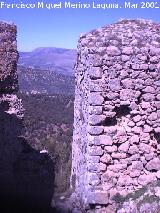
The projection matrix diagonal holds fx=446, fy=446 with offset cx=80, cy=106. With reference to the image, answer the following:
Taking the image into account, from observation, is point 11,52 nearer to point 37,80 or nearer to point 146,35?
point 146,35

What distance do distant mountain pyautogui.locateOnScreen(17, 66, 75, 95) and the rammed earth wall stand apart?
61.0 meters

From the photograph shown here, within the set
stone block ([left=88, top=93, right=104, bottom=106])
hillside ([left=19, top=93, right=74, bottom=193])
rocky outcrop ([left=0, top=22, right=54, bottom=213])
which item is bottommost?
hillside ([left=19, top=93, right=74, bottom=193])

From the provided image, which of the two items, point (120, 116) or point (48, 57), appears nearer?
point (120, 116)

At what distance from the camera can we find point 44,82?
76688mm

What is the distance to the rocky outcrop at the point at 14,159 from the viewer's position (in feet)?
37.9

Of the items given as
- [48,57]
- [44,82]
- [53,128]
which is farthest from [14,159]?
[48,57]

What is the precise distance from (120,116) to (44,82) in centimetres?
6878

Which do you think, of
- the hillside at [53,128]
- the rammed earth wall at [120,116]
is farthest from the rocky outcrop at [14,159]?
the rammed earth wall at [120,116]

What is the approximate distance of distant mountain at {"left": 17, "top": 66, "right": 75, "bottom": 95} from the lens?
234ft

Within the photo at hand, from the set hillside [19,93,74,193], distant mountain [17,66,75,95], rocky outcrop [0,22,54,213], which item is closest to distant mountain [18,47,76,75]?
distant mountain [17,66,75,95]

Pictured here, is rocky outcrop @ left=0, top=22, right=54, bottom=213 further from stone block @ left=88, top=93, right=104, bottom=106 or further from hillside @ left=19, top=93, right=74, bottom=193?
stone block @ left=88, top=93, right=104, bottom=106

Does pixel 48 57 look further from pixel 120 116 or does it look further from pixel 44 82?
pixel 120 116

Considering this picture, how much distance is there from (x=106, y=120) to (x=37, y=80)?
68179 mm

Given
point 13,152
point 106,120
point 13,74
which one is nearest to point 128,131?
point 106,120
